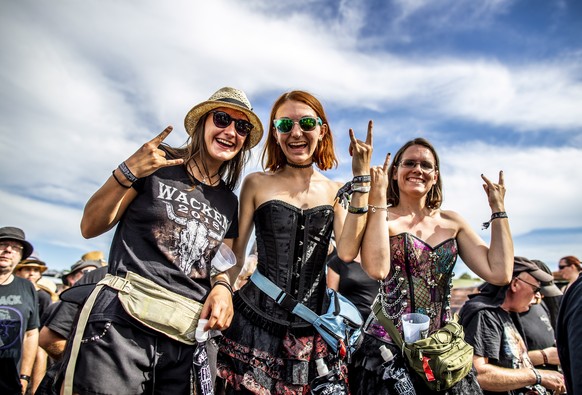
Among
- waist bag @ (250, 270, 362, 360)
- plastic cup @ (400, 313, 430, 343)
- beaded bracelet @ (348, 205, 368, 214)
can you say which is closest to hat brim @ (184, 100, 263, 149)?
beaded bracelet @ (348, 205, 368, 214)

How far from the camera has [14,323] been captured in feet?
16.3

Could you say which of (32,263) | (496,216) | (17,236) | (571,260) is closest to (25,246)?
(17,236)

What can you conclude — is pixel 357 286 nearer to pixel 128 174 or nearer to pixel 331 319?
pixel 331 319

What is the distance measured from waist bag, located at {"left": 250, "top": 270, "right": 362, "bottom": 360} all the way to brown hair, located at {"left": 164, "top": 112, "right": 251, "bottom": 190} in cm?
71

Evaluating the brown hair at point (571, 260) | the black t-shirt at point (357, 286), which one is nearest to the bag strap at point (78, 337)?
the black t-shirt at point (357, 286)

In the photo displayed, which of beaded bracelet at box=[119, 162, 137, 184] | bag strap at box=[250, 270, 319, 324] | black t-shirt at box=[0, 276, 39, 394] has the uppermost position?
beaded bracelet at box=[119, 162, 137, 184]

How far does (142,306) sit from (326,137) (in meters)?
1.77

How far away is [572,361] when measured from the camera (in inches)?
56.7

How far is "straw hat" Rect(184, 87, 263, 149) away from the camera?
277 centimetres

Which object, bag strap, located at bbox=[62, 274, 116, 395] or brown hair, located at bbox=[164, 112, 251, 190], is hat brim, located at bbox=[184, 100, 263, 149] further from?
bag strap, located at bbox=[62, 274, 116, 395]

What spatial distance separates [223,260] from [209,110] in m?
1.02

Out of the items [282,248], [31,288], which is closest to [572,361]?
[282,248]

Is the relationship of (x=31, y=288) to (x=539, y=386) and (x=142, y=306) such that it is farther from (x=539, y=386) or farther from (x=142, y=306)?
(x=539, y=386)

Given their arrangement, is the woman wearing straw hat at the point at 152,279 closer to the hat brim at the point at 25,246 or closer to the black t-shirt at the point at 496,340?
the black t-shirt at the point at 496,340
